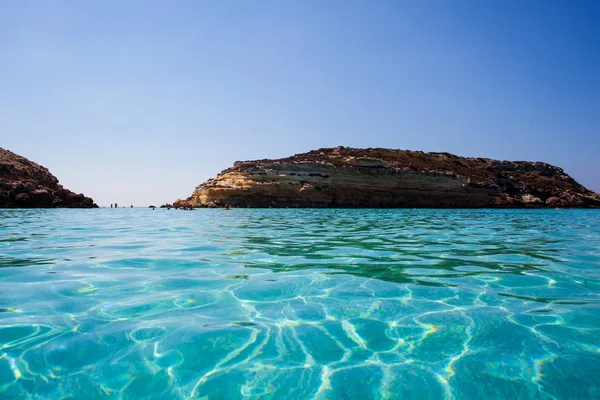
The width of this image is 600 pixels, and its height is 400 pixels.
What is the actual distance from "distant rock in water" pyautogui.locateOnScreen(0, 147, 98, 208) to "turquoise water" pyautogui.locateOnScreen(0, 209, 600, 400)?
2139 inches

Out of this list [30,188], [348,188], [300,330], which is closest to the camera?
[300,330]

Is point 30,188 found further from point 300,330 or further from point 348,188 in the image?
point 300,330

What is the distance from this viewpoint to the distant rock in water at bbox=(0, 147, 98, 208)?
49.1m

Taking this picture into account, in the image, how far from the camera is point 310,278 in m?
5.20

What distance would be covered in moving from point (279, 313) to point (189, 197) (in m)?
55.5

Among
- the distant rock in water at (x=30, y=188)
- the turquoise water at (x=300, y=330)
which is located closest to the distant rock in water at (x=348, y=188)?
the distant rock in water at (x=30, y=188)

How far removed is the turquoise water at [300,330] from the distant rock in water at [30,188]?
178ft

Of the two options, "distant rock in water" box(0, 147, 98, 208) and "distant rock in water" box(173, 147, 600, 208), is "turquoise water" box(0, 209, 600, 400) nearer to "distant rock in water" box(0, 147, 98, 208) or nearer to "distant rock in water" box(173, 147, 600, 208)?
"distant rock in water" box(173, 147, 600, 208)

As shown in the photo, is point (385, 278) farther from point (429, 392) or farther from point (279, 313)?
point (429, 392)

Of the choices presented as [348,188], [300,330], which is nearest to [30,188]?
[348,188]

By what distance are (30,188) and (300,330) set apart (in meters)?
61.4

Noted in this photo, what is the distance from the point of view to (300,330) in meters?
3.27

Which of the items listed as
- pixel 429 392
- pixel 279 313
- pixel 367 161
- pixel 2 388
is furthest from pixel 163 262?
pixel 367 161

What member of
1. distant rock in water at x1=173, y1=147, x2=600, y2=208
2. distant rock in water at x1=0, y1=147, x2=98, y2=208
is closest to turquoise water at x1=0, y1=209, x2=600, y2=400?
distant rock in water at x1=173, y1=147, x2=600, y2=208
